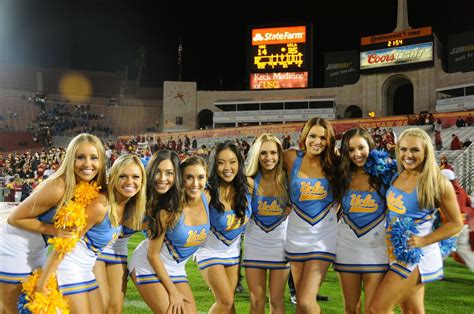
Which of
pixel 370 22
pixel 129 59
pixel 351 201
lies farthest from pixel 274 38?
pixel 351 201

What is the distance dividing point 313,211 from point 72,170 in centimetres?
170

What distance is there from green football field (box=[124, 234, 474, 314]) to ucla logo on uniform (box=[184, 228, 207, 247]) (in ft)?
5.80

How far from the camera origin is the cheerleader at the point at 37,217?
9.68 feet

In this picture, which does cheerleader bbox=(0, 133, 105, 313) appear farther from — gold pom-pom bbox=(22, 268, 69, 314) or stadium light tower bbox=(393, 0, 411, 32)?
stadium light tower bbox=(393, 0, 411, 32)

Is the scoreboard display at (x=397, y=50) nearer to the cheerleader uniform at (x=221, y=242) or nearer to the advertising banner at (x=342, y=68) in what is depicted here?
the advertising banner at (x=342, y=68)

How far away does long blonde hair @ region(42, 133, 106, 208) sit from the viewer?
295 centimetres

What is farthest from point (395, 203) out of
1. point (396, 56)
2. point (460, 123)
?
point (396, 56)

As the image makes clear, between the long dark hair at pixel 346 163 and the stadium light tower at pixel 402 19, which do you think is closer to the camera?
the long dark hair at pixel 346 163

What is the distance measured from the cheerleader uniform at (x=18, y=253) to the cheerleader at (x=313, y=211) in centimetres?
171

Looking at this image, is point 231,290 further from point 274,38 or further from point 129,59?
point 129,59

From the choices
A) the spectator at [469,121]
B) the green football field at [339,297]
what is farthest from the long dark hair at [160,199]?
the spectator at [469,121]

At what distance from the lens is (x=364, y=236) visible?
11.3 ft

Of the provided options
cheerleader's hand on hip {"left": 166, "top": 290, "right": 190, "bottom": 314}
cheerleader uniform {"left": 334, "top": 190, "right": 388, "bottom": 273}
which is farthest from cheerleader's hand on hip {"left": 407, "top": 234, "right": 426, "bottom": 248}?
cheerleader's hand on hip {"left": 166, "top": 290, "right": 190, "bottom": 314}

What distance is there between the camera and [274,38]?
117 ft
